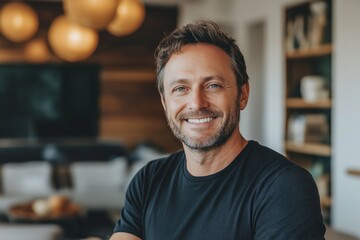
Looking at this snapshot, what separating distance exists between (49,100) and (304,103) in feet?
13.6

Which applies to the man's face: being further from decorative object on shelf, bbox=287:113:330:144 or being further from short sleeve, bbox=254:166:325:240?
decorative object on shelf, bbox=287:113:330:144

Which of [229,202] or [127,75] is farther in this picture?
[127,75]

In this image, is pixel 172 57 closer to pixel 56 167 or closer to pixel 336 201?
pixel 336 201

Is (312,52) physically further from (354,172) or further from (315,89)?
(354,172)

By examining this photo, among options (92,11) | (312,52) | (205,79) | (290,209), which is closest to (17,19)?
(92,11)

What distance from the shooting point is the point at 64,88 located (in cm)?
796

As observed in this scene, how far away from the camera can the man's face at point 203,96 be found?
130 cm

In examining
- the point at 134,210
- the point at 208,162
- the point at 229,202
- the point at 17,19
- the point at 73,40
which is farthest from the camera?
Answer: the point at 17,19

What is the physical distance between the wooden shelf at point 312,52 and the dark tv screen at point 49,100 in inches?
134

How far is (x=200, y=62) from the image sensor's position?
130 cm

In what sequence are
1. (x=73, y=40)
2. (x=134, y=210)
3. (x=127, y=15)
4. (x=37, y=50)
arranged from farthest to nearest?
1. (x=37, y=50)
2. (x=73, y=40)
3. (x=127, y=15)
4. (x=134, y=210)

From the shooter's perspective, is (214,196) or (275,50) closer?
(214,196)

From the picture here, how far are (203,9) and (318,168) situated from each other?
3.13 metres

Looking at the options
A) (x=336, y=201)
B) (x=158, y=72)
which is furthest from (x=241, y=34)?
(x=158, y=72)
